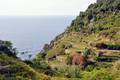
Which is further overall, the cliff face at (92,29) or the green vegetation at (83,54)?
the cliff face at (92,29)

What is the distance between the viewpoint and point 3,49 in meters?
119

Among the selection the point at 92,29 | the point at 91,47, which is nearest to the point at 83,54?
the point at 91,47

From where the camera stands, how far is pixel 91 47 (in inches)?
6235

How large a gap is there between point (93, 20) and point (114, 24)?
17431 millimetres

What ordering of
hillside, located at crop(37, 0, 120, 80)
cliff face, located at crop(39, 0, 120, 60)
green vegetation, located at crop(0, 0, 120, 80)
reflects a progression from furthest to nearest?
cliff face, located at crop(39, 0, 120, 60)
hillside, located at crop(37, 0, 120, 80)
green vegetation, located at crop(0, 0, 120, 80)

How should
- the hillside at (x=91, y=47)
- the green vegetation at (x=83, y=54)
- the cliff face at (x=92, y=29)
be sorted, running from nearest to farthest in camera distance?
the green vegetation at (x=83, y=54), the hillside at (x=91, y=47), the cliff face at (x=92, y=29)

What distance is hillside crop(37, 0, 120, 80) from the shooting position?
131m

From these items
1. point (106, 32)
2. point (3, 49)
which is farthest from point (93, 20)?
point (3, 49)

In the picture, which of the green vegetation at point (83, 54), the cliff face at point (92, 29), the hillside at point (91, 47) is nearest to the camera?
the green vegetation at point (83, 54)

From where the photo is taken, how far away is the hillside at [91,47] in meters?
131

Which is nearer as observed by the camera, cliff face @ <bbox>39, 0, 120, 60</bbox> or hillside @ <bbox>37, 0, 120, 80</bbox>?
hillside @ <bbox>37, 0, 120, 80</bbox>

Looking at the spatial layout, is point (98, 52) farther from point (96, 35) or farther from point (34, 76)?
point (34, 76)

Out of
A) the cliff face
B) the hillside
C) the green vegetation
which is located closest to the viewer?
the green vegetation

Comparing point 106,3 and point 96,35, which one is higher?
point 106,3
